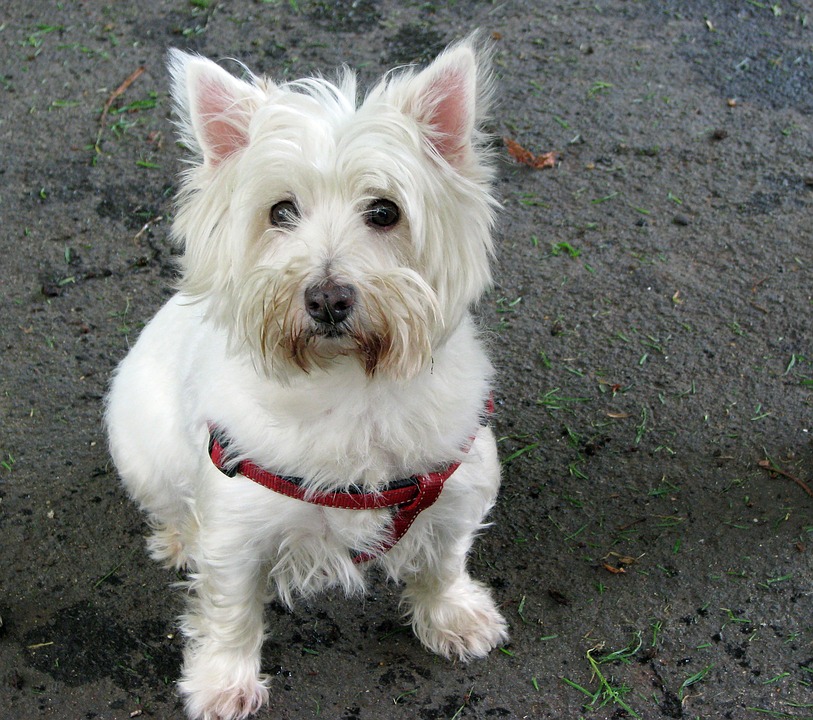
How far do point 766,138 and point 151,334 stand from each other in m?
4.02

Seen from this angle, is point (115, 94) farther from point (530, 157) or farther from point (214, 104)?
point (214, 104)

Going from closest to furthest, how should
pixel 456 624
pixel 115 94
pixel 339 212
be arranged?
pixel 339 212, pixel 456 624, pixel 115 94

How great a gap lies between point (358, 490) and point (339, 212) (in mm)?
837

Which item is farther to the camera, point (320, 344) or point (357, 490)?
point (357, 490)

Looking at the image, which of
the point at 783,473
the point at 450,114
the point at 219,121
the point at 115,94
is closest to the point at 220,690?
the point at 219,121

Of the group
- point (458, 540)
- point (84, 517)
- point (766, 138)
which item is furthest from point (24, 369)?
point (766, 138)

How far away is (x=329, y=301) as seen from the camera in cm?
231

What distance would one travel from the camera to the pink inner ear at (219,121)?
2533mm

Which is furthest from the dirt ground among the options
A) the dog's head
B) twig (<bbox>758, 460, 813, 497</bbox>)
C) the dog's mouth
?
the dog's mouth

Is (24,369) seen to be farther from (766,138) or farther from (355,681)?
(766,138)

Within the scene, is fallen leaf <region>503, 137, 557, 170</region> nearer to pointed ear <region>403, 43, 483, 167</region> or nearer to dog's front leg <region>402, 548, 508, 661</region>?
dog's front leg <region>402, 548, 508, 661</region>

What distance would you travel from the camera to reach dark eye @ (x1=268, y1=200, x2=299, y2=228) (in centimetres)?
248

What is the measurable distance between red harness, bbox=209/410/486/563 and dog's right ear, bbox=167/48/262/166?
0.84 meters

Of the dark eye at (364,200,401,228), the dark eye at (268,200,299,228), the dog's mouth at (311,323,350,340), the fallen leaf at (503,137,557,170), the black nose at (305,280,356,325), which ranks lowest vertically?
the fallen leaf at (503,137,557,170)
